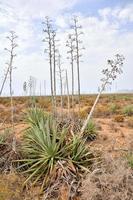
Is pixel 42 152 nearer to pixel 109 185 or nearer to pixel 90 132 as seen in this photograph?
pixel 109 185

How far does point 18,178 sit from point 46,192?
91 centimetres

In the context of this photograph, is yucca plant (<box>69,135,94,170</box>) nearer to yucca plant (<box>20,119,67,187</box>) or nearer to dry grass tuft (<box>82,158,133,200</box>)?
yucca plant (<box>20,119,67,187</box>)

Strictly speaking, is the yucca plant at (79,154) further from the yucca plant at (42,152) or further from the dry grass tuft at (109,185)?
the dry grass tuft at (109,185)

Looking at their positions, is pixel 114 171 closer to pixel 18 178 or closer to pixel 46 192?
pixel 46 192

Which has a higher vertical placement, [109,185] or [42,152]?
[42,152]

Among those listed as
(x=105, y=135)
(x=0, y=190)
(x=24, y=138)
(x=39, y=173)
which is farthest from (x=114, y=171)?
(x=105, y=135)

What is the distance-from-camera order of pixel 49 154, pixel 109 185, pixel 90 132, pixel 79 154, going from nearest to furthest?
pixel 109 185
pixel 49 154
pixel 79 154
pixel 90 132

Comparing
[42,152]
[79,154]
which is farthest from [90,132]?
[42,152]

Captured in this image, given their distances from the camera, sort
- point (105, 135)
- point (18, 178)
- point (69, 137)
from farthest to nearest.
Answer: point (105, 135)
point (69, 137)
point (18, 178)

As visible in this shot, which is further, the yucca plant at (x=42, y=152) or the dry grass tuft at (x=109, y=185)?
the yucca plant at (x=42, y=152)

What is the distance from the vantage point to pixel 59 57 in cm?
1636

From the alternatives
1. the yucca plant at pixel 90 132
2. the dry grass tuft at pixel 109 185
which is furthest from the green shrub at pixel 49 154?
the yucca plant at pixel 90 132

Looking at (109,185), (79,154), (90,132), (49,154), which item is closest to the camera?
(109,185)

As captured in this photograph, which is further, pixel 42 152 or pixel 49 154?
pixel 42 152
